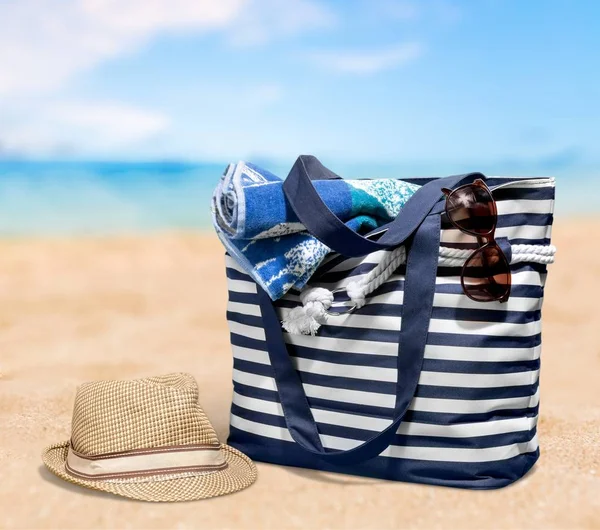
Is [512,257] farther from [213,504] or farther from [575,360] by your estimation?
[575,360]

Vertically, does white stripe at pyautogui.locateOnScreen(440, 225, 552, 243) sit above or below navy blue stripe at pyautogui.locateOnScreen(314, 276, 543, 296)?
above

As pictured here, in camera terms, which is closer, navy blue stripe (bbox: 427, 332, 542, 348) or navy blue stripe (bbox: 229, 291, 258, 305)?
navy blue stripe (bbox: 427, 332, 542, 348)

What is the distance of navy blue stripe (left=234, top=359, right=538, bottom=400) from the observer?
1.80 m

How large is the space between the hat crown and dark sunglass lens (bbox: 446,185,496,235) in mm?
773

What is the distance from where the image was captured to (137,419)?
5.93 feet

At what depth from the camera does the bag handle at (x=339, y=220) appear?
1.76 m

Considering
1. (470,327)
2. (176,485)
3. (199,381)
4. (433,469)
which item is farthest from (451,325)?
(199,381)

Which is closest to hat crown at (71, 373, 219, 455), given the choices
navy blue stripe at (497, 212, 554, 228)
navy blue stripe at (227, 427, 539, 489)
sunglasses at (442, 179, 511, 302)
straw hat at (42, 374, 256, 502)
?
straw hat at (42, 374, 256, 502)

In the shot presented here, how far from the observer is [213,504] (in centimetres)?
175

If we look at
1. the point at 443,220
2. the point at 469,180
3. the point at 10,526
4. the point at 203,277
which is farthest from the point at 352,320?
the point at 203,277

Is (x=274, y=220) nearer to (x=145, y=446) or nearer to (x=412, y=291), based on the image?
(x=412, y=291)

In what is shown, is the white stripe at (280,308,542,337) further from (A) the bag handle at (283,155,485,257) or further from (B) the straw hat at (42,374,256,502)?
(B) the straw hat at (42,374,256,502)

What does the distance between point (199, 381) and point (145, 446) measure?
1.15 meters

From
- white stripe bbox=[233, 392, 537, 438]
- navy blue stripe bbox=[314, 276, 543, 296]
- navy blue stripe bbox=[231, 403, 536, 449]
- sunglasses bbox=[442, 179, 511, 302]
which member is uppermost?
sunglasses bbox=[442, 179, 511, 302]
